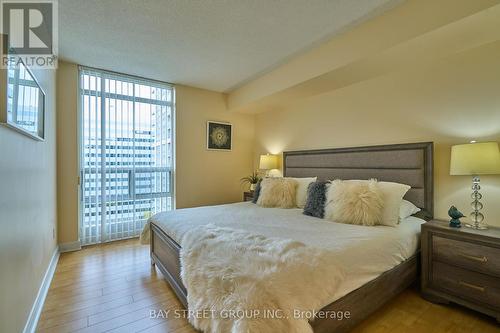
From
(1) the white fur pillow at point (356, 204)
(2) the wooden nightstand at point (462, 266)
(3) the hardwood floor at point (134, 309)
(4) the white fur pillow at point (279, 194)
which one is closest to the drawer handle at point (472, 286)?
(2) the wooden nightstand at point (462, 266)

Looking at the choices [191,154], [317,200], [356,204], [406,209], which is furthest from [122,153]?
[406,209]

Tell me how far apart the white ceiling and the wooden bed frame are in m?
1.41

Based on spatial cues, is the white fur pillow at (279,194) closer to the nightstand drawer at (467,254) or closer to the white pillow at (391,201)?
the white pillow at (391,201)

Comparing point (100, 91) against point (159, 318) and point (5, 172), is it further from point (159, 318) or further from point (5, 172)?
point (159, 318)

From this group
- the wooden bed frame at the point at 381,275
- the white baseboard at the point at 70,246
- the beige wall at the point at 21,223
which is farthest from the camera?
the white baseboard at the point at 70,246

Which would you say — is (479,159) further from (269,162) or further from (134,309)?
(134,309)

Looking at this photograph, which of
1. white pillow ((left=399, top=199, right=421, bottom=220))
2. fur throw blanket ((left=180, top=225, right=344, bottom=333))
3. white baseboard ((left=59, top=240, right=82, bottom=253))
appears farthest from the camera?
white baseboard ((left=59, top=240, right=82, bottom=253))

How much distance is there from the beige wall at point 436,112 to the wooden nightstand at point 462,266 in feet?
1.58

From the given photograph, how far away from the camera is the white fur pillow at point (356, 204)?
2121 millimetres

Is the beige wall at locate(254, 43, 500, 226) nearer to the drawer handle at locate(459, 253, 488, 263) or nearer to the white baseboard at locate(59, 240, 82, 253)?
the drawer handle at locate(459, 253, 488, 263)

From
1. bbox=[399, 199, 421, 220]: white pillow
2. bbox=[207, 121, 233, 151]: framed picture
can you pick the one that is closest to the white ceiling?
bbox=[207, 121, 233, 151]: framed picture

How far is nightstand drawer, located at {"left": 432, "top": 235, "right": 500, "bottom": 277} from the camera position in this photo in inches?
66.0

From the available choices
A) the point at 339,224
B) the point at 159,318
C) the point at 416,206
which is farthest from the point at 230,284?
the point at 416,206

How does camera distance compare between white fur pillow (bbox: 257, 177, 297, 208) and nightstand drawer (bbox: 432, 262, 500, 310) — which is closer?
nightstand drawer (bbox: 432, 262, 500, 310)
